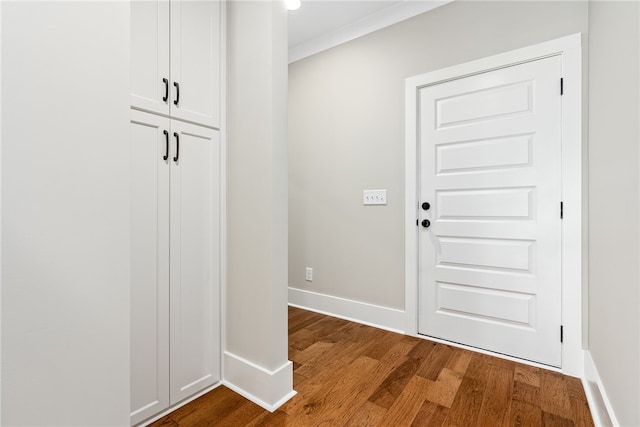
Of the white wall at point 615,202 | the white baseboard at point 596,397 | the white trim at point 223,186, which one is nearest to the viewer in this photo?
the white wall at point 615,202

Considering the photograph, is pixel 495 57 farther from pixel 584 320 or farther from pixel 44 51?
pixel 44 51

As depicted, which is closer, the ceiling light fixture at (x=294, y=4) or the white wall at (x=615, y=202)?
the white wall at (x=615, y=202)

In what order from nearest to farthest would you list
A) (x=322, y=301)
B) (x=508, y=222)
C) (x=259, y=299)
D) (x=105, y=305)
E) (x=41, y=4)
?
(x=41, y=4)
(x=105, y=305)
(x=259, y=299)
(x=508, y=222)
(x=322, y=301)

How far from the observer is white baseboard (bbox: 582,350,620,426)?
1.21 m

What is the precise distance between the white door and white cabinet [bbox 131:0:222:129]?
1.53 m

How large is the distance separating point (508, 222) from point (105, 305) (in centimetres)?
216

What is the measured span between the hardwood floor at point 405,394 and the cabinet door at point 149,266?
18 centimetres

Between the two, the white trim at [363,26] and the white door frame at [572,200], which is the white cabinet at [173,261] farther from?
the white door frame at [572,200]

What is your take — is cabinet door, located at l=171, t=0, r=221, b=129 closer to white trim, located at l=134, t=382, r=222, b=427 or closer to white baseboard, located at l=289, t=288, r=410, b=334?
white trim, located at l=134, t=382, r=222, b=427

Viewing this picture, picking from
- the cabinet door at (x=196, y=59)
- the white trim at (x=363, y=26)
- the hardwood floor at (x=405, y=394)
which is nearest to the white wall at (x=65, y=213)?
the cabinet door at (x=196, y=59)

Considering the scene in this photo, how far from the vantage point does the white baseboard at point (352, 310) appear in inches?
93.0

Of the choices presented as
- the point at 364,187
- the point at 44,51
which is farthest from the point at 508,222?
the point at 44,51

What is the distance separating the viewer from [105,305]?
788mm

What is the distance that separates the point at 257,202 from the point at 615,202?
1560 millimetres
